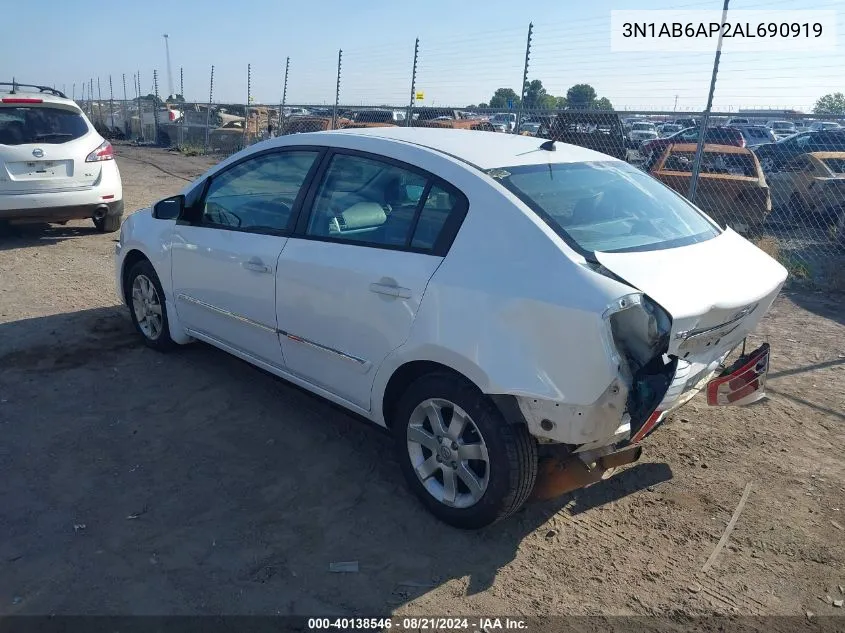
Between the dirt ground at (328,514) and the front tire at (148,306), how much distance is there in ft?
0.69

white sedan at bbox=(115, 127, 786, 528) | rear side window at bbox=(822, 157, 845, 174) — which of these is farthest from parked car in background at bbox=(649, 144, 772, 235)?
white sedan at bbox=(115, 127, 786, 528)

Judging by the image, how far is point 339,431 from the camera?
416cm

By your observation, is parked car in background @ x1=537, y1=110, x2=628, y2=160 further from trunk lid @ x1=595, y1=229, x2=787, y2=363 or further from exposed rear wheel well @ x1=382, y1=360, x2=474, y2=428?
exposed rear wheel well @ x1=382, y1=360, x2=474, y2=428

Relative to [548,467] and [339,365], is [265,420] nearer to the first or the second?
[339,365]

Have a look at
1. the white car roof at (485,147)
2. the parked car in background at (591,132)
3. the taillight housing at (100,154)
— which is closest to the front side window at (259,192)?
the white car roof at (485,147)

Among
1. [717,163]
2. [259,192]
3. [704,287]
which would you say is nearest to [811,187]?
[717,163]

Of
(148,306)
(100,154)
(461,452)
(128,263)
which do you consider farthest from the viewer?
(100,154)

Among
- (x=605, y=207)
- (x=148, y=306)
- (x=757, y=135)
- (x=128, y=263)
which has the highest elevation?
(x=757, y=135)

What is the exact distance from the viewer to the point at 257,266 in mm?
4008

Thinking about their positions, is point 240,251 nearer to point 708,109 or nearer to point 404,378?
point 404,378

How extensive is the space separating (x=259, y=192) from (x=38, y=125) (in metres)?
5.52

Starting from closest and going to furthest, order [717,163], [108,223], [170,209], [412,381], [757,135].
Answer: [412,381] → [170,209] → [108,223] → [717,163] → [757,135]

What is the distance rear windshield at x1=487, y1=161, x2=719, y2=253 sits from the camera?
312 cm

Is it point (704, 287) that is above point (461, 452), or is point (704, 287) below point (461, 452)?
above
